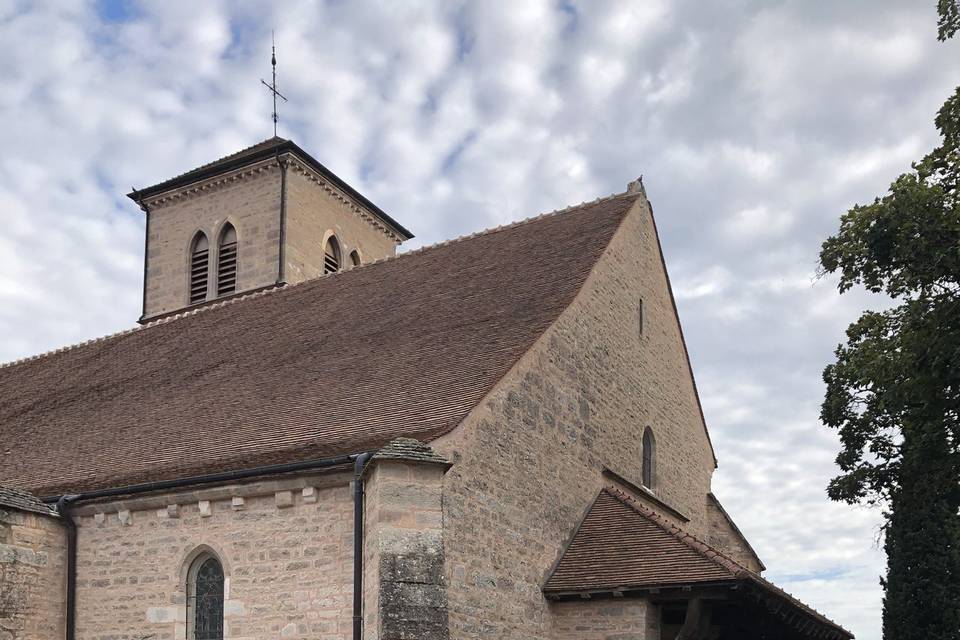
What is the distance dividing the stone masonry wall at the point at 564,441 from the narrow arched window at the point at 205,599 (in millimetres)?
2879

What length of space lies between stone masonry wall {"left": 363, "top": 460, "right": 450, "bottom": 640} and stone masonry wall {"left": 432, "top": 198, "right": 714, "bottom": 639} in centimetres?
57

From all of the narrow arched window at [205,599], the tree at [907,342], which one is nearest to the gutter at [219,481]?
the narrow arched window at [205,599]

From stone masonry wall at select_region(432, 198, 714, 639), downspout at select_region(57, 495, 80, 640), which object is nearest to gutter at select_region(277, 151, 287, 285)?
stone masonry wall at select_region(432, 198, 714, 639)

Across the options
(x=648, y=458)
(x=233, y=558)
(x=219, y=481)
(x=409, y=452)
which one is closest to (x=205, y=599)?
(x=233, y=558)

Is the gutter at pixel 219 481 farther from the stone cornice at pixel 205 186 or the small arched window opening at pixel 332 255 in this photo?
the stone cornice at pixel 205 186

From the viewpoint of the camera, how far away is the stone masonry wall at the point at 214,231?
2438 centimetres

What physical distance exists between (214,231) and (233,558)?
1476cm

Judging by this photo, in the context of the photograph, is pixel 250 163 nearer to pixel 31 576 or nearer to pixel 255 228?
pixel 255 228

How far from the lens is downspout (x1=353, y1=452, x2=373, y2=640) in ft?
34.8

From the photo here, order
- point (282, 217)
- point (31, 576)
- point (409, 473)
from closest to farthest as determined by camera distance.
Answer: point (409, 473), point (31, 576), point (282, 217)

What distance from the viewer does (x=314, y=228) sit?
25.0 m

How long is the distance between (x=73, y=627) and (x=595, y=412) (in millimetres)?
6855

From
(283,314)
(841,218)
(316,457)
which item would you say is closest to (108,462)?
(316,457)

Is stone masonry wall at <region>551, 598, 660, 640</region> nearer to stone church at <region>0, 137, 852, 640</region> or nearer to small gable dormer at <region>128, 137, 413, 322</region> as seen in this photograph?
stone church at <region>0, 137, 852, 640</region>
